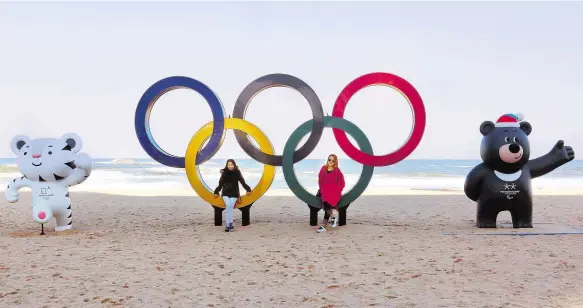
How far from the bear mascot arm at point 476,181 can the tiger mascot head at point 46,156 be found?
275 inches

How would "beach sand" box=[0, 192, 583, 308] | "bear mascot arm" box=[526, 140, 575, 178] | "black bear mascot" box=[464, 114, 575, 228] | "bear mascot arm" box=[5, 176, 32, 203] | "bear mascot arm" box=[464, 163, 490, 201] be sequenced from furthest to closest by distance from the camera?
1. "bear mascot arm" box=[5, 176, 32, 203]
2. "bear mascot arm" box=[526, 140, 575, 178]
3. "bear mascot arm" box=[464, 163, 490, 201]
4. "black bear mascot" box=[464, 114, 575, 228]
5. "beach sand" box=[0, 192, 583, 308]

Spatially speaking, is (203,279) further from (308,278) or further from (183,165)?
(183,165)

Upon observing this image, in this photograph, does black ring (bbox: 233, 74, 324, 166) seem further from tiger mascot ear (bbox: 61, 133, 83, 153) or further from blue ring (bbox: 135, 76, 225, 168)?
tiger mascot ear (bbox: 61, 133, 83, 153)

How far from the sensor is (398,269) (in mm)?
5773

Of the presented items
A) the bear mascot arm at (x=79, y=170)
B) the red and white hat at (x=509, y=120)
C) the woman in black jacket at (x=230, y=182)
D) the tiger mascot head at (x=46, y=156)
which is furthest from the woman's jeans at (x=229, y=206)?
the red and white hat at (x=509, y=120)

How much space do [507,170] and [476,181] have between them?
1.78 ft

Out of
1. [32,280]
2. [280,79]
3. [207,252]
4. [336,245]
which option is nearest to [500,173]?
[336,245]

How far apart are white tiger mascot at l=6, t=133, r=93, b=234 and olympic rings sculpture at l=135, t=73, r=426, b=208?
133 centimetres

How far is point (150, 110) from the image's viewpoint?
29.8ft

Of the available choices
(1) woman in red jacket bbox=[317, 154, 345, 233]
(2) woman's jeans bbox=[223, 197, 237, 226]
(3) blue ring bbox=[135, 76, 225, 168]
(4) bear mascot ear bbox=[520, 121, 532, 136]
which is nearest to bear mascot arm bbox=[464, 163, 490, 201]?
(4) bear mascot ear bbox=[520, 121, 532, 136]

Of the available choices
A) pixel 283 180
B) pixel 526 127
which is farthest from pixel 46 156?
pixel 283 180

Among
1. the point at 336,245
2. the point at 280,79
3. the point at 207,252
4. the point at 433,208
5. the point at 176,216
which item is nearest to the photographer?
the point at 207,252

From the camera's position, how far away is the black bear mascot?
26.6 ft

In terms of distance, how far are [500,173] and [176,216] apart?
666 centimetres
